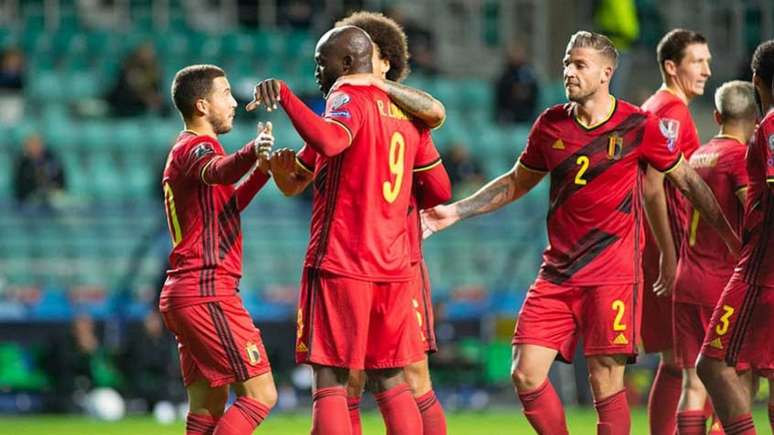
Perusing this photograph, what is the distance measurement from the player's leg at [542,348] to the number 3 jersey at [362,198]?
0.94 metres

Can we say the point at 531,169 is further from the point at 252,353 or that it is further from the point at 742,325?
the point at 252,353

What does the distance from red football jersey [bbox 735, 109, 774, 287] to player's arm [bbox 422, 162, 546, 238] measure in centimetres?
114

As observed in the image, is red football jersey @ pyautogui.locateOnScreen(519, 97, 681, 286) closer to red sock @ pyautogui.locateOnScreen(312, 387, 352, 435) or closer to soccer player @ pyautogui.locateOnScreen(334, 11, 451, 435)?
soccer player @ pyautogui.locateOnScreen(334, 11, 451, 435)

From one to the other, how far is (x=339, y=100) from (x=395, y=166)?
43cm

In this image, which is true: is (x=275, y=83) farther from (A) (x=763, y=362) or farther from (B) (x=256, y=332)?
(A) (x=763, y=362)

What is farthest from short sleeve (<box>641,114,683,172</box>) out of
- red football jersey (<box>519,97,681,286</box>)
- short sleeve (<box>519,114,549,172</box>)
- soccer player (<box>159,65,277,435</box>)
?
soccer player (<box>159,65,277,435</box>)

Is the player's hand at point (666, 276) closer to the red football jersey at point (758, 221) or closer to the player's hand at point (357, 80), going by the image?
the red football jersey at point (758, 221)

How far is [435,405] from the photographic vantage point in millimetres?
7422

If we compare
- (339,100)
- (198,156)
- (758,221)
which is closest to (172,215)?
(198,156)

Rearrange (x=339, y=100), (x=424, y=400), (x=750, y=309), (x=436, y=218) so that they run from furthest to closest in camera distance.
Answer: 1. (x=436, y=218)
2. (x=424, y=400)
3. (x=750, y=309)
4. (x=339, y=100)

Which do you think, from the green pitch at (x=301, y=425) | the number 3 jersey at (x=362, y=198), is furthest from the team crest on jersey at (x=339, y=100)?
the green pitch at (x=301, y=425)

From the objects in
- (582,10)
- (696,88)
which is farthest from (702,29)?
(696,88)

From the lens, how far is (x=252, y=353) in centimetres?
706

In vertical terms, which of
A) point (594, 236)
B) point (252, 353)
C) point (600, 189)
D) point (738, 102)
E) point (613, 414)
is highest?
point (738, 102)
